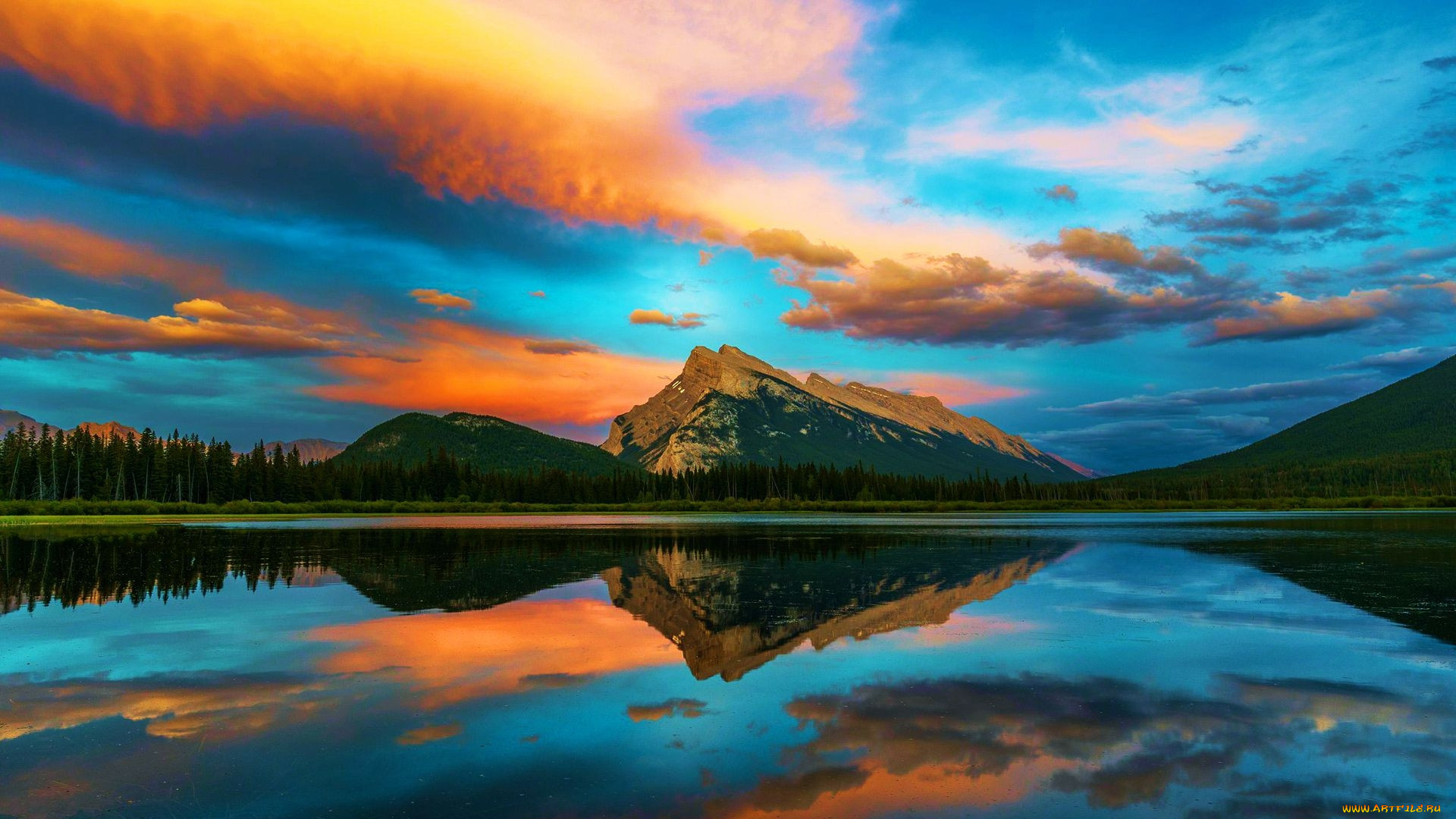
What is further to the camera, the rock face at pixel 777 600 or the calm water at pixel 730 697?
the rock face at pixel 777 600

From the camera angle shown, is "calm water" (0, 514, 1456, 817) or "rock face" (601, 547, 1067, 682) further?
"rock face" (601, 547, 1067, 682)

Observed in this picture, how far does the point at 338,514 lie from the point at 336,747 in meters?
174

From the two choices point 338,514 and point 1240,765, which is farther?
point 338,514

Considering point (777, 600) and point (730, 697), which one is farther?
point (777, 600)

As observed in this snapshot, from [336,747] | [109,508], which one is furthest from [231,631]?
[109,508]

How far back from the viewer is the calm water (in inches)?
419

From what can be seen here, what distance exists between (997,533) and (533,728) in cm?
7422

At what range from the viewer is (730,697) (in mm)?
15648

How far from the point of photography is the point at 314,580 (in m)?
37.8

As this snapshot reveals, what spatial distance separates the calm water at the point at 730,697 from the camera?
10.6 metres

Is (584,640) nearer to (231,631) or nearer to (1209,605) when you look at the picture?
(231,631)

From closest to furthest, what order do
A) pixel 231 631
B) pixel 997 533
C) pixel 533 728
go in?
pixel 533 728
pixel 231 631
pixel 997 533

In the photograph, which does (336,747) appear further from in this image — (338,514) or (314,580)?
(338,514)

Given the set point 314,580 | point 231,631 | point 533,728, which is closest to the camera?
point 533,728
